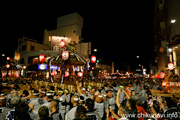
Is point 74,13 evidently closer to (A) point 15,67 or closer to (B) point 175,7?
(A) point 15,67

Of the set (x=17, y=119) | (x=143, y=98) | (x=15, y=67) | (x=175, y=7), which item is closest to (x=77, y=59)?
(x=143, y=98)

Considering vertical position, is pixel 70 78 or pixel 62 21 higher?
pixel 62 21

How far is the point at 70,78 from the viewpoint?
17.5 m

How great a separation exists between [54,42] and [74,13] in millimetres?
10937

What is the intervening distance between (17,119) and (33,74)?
3228 cm

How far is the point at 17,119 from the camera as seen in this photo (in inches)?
108

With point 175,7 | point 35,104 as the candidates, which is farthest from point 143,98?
point 175,7

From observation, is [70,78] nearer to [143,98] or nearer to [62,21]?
[143,98]

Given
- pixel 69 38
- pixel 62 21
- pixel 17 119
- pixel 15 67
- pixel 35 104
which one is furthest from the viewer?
pixel 62 21

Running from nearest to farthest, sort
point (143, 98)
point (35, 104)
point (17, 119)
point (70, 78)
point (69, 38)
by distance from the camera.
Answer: point (17, 119) → point (35, 104) → point (143, 98) → point (70, 78) → point (69, 38)

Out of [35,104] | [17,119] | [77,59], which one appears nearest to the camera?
[17,119]

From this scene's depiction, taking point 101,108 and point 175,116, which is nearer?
point 175,116

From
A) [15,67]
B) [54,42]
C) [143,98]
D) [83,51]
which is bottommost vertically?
[143,98]

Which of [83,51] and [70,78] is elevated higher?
[83,51]
